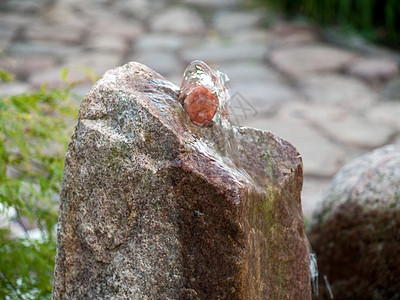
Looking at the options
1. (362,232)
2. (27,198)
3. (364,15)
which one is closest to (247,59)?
(364,15)

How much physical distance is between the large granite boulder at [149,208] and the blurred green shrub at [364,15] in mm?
5338

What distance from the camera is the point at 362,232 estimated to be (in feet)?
6.90

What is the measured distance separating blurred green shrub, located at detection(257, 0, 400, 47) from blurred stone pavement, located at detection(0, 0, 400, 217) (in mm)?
257

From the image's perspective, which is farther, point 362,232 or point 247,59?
point 247,59

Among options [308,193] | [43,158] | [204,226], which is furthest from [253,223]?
[308,193]

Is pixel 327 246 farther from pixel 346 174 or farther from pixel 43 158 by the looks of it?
pixel 43 158

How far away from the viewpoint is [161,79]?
1.34m

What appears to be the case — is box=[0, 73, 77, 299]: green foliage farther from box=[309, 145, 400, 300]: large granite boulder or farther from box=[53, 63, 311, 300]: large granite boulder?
box=[309, 145, 400, 300]: large granite boulder

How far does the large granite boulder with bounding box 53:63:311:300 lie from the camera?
1167 millimetres

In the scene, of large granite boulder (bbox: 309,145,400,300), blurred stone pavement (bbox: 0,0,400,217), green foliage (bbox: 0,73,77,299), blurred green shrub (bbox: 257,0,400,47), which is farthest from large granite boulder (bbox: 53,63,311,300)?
blurred green shrub (bbox: 257,0,400,47)

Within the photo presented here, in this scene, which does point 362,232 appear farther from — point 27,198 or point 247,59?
point 247,59

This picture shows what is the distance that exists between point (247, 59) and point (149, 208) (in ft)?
15.6

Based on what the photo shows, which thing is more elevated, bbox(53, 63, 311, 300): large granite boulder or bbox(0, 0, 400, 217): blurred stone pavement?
bbox(0, 0, 400, 217): blurred stone pavement

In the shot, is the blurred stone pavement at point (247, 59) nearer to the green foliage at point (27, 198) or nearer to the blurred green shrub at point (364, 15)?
the blurred green shrub at point (364, 15)
